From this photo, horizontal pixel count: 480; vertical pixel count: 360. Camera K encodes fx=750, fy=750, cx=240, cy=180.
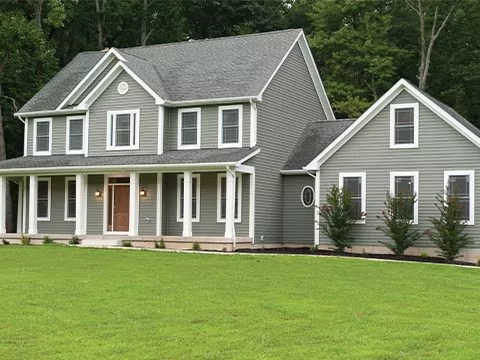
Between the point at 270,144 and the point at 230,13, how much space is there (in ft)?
82.4

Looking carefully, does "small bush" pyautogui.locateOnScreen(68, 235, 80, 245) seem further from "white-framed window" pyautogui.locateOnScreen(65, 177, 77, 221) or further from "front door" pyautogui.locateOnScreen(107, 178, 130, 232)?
"white-framed window" pyautogui.locateOnScreen(65, 177, 77, 221)

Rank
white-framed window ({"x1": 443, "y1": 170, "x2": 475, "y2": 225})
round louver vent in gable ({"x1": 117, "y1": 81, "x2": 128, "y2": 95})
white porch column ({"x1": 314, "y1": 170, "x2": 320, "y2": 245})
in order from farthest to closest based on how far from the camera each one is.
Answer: round louver vent in gable ({"x1": 117, "y1": 81, "x2": 128, "y2": 95}) < white porch column ({"x1": 314, "y1": 170, "x2": 320, "y2": 245}) < white-framed window ({"x1": 443, "y1": 170, "x2": 475, "y2": 225})

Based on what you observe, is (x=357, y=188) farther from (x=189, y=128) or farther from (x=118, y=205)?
(x=118, y=205)

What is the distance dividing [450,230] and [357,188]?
3.95 meters

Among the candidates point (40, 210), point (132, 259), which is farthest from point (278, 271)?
point (40, 210)

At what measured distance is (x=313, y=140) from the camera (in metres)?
30.2

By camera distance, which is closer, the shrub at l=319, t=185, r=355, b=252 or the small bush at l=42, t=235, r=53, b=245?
the shrub at l=319, t=185, r=355, b=252

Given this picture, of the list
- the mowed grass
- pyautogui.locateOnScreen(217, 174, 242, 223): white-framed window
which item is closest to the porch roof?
pyautogui.locateOnScreen(217, 174, 242, 223): white-framed window

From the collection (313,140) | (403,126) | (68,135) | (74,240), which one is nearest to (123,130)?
(68,135)

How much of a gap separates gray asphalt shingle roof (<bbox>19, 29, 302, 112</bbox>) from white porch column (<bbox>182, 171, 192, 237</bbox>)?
3.46m

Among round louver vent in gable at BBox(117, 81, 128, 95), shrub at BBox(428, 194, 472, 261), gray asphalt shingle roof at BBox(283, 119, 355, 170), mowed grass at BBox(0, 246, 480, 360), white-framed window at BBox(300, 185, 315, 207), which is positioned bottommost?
mowed grass at BBox(0, 246, 480, 360)

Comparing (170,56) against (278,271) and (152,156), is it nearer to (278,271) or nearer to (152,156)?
(152,156)

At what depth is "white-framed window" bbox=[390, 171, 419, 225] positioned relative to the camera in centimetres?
2416

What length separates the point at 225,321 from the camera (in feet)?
35.2
